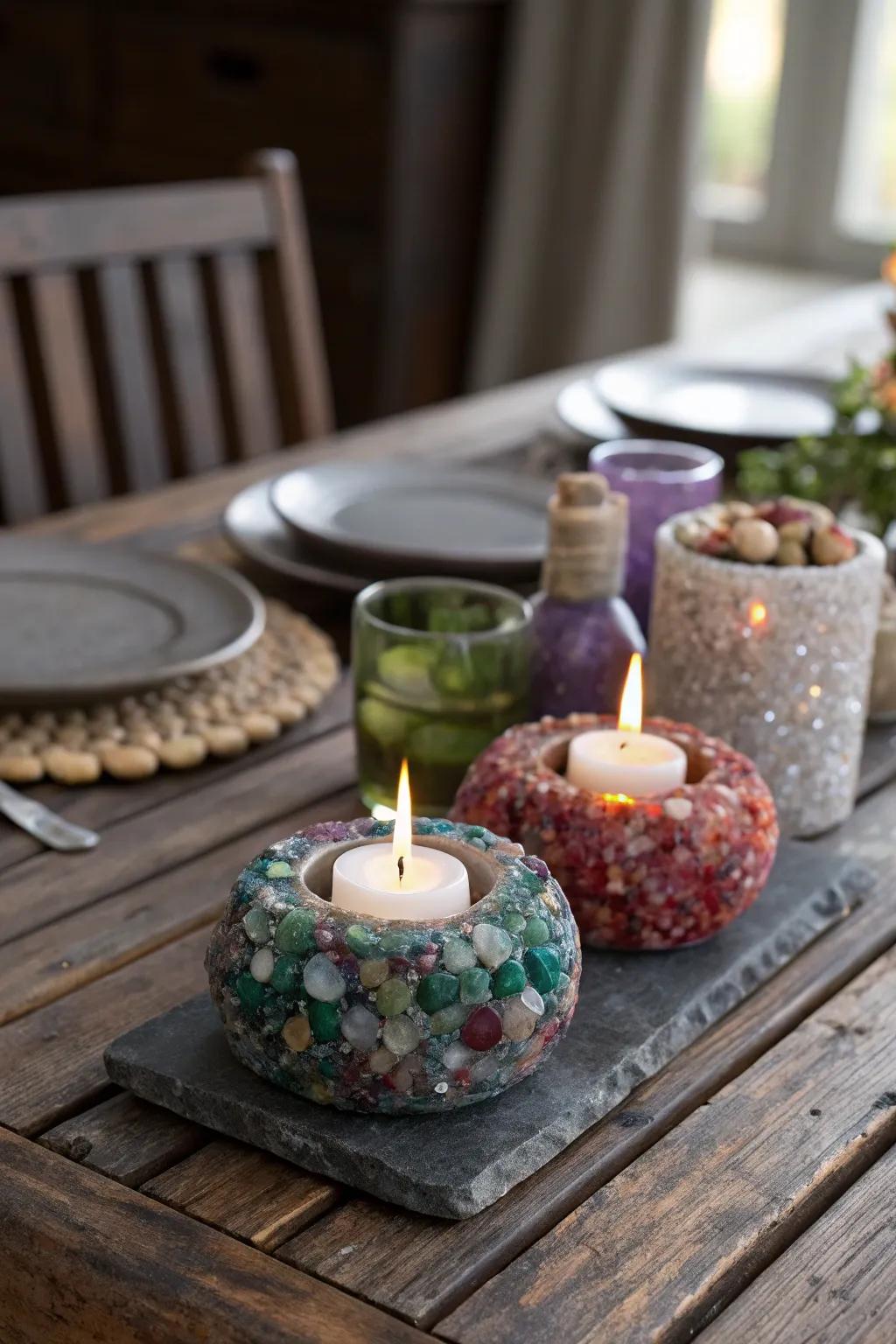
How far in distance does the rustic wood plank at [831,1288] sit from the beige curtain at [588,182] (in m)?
2.64

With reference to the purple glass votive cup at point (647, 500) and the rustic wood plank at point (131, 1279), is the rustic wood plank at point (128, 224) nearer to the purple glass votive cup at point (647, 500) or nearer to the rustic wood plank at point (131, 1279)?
the purple glass votive cup at point (647, 500)

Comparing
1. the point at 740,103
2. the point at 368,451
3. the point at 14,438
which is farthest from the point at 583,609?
the point at 740,103

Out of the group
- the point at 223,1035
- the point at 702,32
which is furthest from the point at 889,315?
the point at 702,32

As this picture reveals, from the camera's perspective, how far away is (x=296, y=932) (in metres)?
0.59

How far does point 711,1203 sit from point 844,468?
0.64 meters

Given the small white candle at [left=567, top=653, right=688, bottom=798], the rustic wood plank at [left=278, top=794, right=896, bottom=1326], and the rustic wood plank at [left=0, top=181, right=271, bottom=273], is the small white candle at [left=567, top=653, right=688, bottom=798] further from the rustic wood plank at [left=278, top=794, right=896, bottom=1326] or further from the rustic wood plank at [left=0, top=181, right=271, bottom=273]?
the rustic wood plank at [left=0, top=181, right=271, bottom=273]

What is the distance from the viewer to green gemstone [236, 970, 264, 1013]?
0.60 metres

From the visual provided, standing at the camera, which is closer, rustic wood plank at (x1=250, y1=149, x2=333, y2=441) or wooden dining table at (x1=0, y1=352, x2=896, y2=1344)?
wooden dining table at (x1=0, y1=352, x2=896, y2=1344)

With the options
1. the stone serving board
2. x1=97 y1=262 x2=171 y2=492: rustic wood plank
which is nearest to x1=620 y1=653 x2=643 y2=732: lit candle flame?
the stone serving board

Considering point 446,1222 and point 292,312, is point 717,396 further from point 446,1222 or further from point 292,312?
point 446,1222

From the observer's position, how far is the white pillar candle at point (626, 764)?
74 cm

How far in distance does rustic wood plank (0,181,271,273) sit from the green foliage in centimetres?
78

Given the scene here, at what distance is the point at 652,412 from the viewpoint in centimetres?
146

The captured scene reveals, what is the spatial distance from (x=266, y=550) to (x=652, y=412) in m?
0.44
